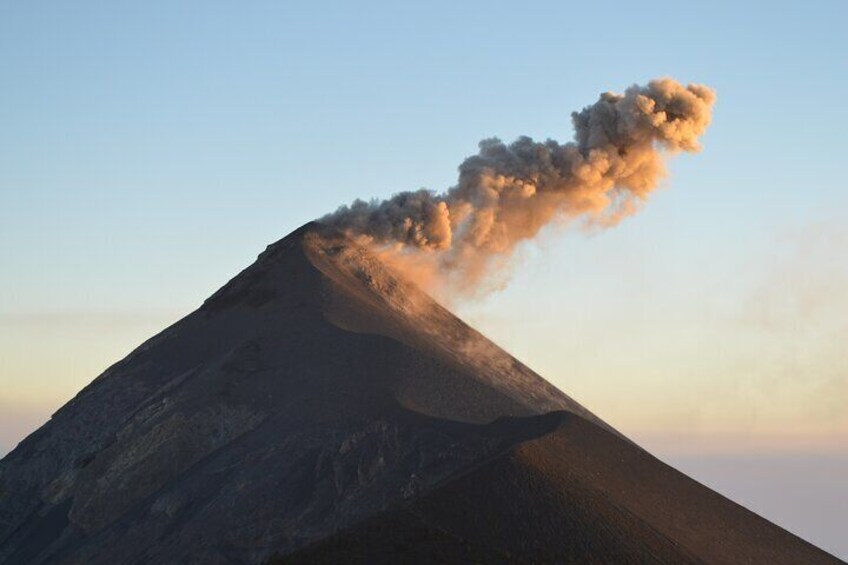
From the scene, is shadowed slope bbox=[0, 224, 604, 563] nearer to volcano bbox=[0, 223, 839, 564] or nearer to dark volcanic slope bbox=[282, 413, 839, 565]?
volcano bbox=[0, 223, 839, 564]

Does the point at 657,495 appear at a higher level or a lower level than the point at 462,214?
lower

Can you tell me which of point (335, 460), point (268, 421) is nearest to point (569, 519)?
point (335, 460)

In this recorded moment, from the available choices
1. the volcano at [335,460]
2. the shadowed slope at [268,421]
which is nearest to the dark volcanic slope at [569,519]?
the volcano at [335,460]

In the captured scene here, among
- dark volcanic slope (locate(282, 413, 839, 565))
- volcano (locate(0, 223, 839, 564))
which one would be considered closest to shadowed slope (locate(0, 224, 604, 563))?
volcano (locate(0, 223, 839, 564))

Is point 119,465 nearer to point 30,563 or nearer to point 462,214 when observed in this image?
point 30,563

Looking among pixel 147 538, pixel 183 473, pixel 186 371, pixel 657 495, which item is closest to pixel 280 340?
pixel 186 371

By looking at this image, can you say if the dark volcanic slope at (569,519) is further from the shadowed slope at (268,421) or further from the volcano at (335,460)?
the shadowed slope at (268,421)

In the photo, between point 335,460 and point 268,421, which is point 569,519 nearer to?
point 335,460

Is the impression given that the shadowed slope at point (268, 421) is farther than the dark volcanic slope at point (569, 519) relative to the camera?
Yes
